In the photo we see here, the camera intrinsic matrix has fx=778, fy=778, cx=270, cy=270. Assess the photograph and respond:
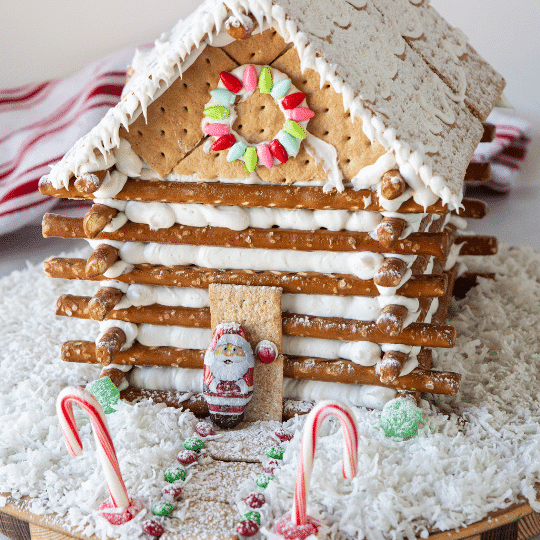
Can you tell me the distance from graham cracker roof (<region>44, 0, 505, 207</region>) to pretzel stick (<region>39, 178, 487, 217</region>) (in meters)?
0.08

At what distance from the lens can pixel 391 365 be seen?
82.6 inches

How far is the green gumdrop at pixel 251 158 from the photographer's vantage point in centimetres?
202

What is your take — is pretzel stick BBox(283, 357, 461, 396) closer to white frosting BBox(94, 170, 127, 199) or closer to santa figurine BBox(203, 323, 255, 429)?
santa figurine BBox(203, 323, 255, 429)

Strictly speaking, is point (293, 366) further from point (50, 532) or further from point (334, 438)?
point (50, 532)

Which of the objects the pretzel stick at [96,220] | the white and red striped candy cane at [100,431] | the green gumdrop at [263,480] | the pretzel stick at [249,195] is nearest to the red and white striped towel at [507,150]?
the pretzel stick at [249,195]

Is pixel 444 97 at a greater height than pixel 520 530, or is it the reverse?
pixel 444 97

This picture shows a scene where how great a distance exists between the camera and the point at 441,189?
6.14 ft

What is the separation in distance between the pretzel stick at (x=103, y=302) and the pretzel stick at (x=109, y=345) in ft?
0.23

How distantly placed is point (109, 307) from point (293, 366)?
555 mm

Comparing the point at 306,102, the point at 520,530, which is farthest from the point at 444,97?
the point at 520,530

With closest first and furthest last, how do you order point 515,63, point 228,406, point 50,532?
point 50,532
point 228,406
point 515,63

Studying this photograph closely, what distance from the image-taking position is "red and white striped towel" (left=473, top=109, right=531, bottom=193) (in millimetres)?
4516

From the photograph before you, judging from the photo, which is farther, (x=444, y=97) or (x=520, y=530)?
(x=444, y=97)

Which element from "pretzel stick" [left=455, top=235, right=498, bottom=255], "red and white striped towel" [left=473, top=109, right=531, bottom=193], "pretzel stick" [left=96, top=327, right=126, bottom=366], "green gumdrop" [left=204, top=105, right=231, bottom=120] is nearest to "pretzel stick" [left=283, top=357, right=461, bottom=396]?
"pretzel stick" [left=96, top=327, right=126, bottom=366]
